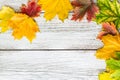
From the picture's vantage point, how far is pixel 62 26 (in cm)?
106

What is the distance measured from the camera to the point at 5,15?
103 centimetres

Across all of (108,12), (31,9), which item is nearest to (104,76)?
(108,12)

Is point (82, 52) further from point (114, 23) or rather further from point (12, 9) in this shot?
point (12, 9)

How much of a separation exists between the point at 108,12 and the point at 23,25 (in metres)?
0.31

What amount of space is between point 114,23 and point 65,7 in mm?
184

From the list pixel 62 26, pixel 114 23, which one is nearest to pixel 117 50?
pixel 114 23

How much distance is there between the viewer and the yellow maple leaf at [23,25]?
1016 millimetres

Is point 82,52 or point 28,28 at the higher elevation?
point 28,28

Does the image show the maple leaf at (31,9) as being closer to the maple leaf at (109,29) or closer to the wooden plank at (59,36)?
Answer: the wooden plank at (59,36)

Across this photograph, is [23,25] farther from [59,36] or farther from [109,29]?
[109,29]

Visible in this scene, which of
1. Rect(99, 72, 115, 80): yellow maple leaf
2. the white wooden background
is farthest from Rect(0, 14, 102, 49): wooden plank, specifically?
Rect(99, 72, 115, 80): yellow maple leaf

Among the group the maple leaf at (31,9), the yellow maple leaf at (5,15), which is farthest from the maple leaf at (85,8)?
the yellow maple leaf at (5,15)

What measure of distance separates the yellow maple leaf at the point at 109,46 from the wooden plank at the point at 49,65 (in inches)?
2.7

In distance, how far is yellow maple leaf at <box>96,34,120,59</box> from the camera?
0.96 meters
